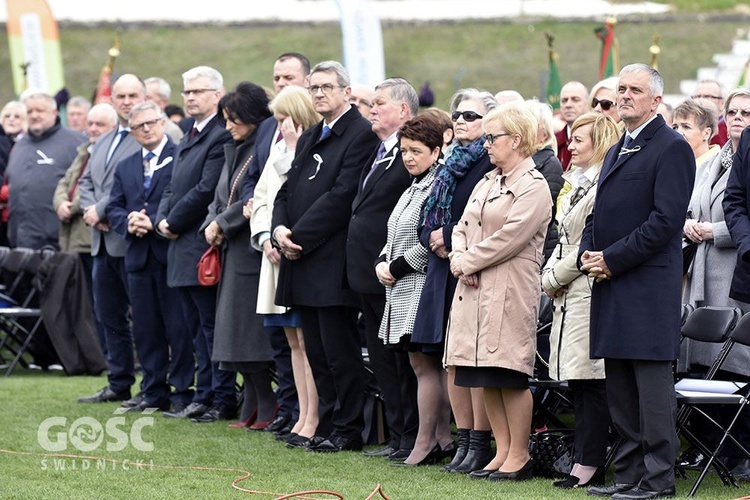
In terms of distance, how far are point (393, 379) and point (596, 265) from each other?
1950 millimetres

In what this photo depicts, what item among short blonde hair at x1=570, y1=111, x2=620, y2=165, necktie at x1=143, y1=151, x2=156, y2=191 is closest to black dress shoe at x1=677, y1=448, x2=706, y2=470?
short blonde hair at x1=570, y1=111, x2=620, y2=165

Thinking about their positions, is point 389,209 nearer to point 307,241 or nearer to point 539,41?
point 307,241

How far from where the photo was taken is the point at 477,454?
24.9 feet

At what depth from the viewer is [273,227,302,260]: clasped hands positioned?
848 centimetres

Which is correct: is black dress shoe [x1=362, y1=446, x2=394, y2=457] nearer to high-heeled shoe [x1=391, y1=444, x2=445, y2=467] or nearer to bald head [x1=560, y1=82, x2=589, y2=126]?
high-heeled shoe [x1=391, y1=444, x2=445, y2=467]

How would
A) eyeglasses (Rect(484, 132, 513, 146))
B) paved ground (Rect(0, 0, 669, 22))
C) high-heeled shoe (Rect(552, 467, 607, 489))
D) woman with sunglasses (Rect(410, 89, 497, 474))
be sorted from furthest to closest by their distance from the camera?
paved ground (Rect(0, 0, 669, 22))
woman with sunglasses (Rect(410, 89, 497, 474))
eyeglasses (Rect(484, 132, 513, 146))
high-heeled shoe (Rect(552, 467, 607, 489))

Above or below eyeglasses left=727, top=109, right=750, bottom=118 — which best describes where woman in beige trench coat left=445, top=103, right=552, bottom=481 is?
below

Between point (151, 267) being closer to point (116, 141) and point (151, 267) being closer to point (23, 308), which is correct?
point (116, 141)

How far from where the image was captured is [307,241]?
8.46 meters

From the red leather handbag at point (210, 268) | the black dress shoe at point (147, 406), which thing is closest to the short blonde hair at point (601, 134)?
the red leather handbag at point (210, 268)

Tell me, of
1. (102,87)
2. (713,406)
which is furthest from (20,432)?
(102,87)

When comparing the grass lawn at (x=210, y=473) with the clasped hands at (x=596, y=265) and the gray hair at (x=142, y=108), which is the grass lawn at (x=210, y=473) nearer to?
the clasped hands at (x=596, y=265)

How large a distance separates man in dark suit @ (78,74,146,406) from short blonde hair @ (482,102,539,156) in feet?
14.2

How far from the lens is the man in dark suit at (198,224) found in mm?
9969
